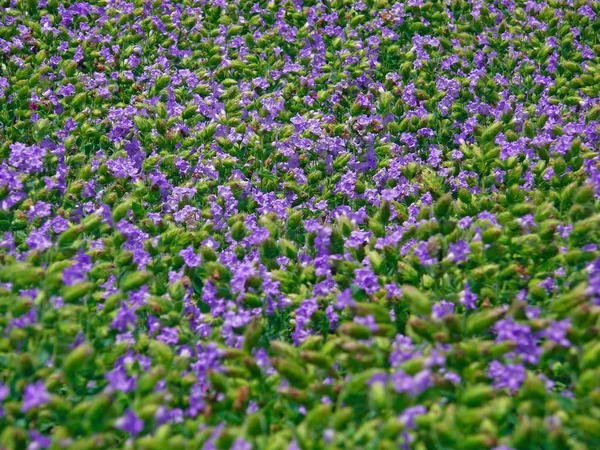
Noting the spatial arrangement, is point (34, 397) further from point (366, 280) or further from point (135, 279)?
point (366, 280)

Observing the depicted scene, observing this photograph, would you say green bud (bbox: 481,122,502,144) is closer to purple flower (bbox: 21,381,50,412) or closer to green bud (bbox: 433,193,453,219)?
green bud (bbox: 433,193,453,219)

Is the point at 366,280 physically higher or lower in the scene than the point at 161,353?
higher

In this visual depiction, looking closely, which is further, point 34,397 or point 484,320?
point 484,320

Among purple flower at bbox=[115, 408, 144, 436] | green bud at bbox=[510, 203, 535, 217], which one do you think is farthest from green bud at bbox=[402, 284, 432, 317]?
purple flower at bbox=[115, 408, 144, 436]

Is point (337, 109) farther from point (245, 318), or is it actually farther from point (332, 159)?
point (245, 318)

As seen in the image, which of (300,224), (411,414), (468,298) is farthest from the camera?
(300,224)

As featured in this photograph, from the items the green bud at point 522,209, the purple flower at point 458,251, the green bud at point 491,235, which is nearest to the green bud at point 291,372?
the purple flower at point 458,251

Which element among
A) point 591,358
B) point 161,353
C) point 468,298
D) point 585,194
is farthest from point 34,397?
point 585,194
